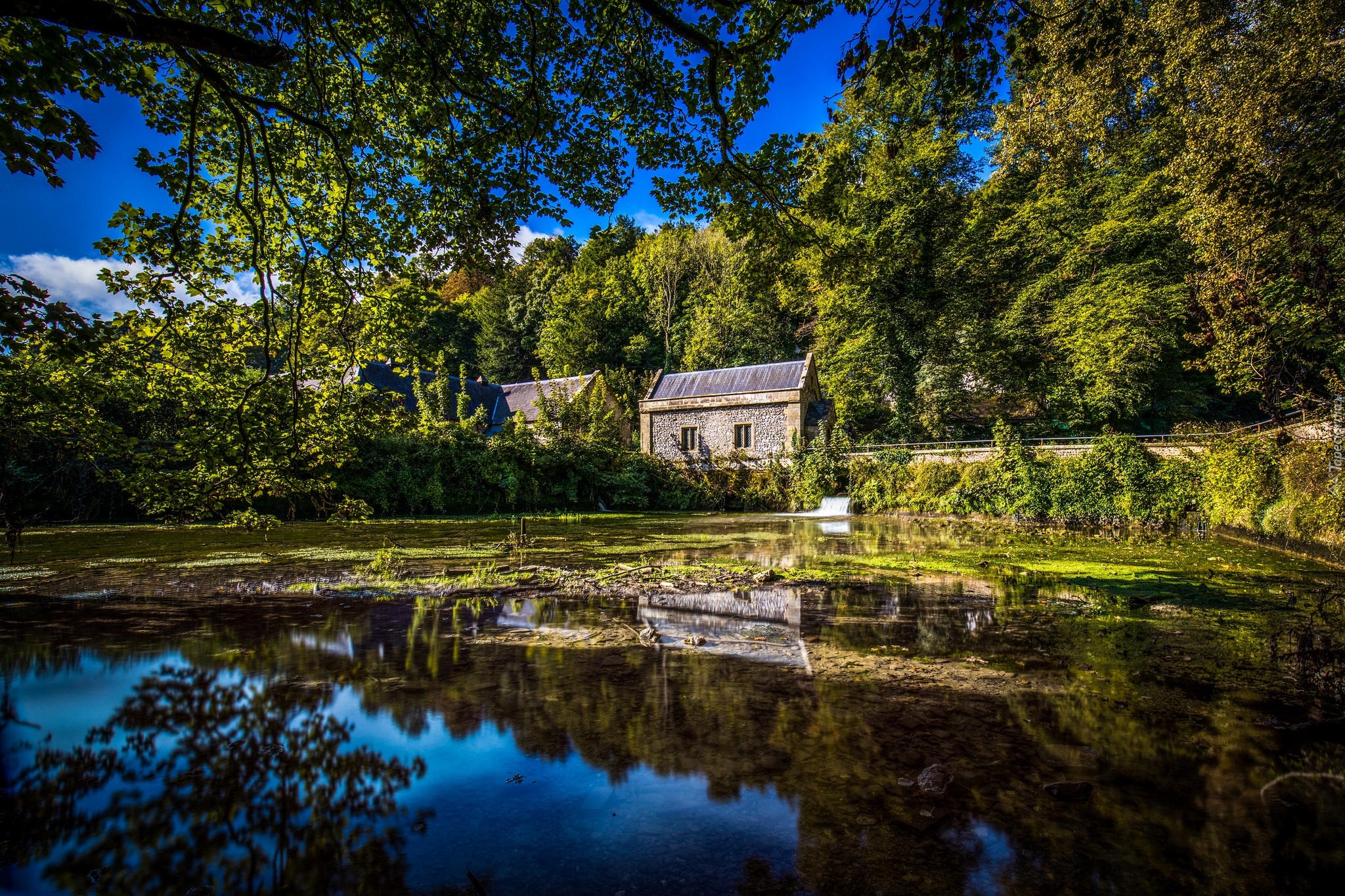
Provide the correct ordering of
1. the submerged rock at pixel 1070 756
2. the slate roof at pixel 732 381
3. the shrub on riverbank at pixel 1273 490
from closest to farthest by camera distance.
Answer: the submerged rock at pixel 1070 756
the shrub on riverbank at pixel 1273 490
the slate roof at pixel 732 381

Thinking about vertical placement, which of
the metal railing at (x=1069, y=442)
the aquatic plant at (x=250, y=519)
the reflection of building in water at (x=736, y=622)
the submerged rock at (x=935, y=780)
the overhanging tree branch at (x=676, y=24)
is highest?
the overhanging tree branch at (x=676, y=24)

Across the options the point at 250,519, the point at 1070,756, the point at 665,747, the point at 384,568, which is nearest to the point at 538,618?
the point at 665,747

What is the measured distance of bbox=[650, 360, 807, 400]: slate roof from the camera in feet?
86.9

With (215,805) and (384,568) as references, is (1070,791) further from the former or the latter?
(384,568)

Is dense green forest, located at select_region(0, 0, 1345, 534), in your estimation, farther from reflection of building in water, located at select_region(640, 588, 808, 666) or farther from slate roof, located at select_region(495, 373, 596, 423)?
slate roof, located at select_region(495, 373, 596, 423)

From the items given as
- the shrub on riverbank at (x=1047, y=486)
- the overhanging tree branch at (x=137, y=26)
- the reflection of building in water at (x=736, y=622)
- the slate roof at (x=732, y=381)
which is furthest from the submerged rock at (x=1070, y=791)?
the slate roof at (x=732, y=381)

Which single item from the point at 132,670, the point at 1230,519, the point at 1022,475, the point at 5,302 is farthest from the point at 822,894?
the point at 1022,475

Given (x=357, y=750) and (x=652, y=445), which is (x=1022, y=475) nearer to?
(x=652, y=445)

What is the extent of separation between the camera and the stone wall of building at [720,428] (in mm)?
26219

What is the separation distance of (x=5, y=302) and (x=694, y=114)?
237 inches

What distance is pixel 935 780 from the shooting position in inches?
97.8

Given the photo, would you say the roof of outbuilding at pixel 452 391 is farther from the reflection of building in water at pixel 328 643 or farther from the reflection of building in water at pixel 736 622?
→ the reflection of building in water at pixel 736 622

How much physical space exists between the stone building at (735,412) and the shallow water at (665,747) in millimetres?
19951

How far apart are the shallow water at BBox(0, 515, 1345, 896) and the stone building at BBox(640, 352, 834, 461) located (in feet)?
65.5
